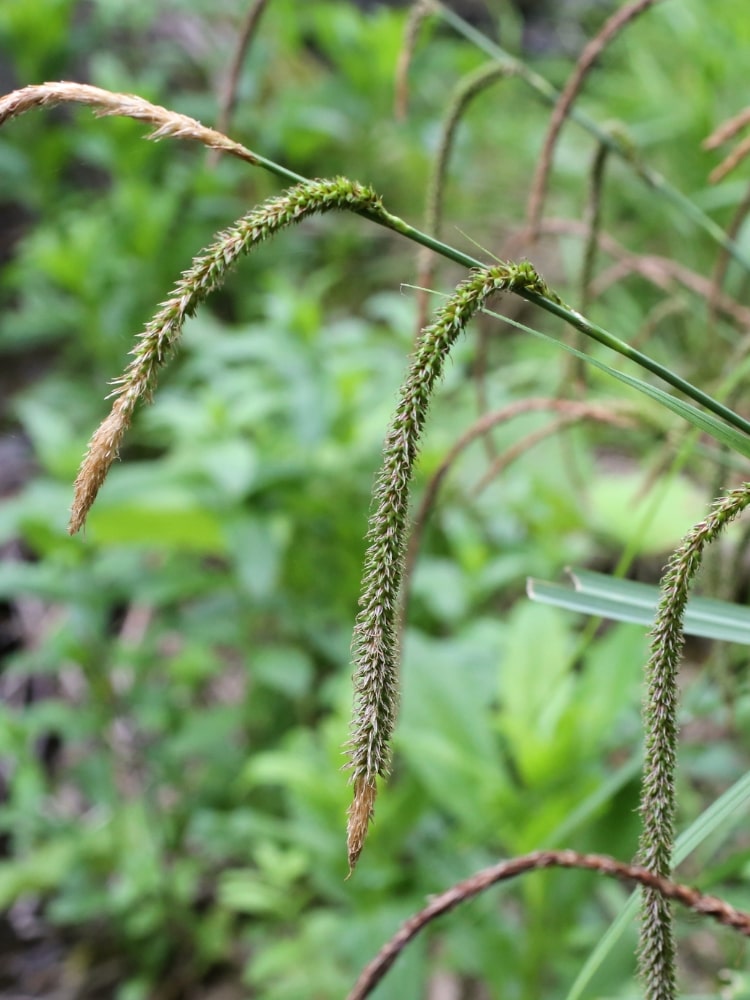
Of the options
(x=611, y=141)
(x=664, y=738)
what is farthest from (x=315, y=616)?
(x=664, y=738)

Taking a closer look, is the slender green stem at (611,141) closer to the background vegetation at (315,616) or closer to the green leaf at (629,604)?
the background vegetation at (315,616)

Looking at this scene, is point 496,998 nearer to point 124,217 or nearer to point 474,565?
point 474,565

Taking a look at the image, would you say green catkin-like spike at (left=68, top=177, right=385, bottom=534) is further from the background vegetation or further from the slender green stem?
the slender green stem

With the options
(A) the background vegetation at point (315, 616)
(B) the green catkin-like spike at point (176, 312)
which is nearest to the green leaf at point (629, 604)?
(A) the background vegetation at point (315, 616)

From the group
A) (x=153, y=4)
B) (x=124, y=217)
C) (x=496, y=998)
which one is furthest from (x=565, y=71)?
(x=496, y=998)

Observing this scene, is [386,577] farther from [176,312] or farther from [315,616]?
[315,616]

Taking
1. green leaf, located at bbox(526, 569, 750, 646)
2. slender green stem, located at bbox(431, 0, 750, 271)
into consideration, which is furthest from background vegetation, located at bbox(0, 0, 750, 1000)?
green leaf, located at bbox(526, 569, 750, 646)
